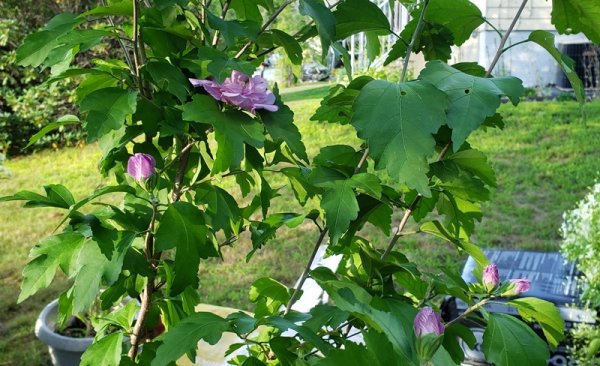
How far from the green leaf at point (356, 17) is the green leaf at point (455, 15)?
91mm

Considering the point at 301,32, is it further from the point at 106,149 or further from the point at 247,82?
the point at 106,149

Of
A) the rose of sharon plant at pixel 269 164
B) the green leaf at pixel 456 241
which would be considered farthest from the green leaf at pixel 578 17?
the green leaf at pixel 456 241

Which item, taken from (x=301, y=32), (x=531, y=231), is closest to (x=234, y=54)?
(x=301, y=32)

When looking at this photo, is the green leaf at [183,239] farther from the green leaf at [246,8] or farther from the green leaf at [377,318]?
the green leaf at [246,8]

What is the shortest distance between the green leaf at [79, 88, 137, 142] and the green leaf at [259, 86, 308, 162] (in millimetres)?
179

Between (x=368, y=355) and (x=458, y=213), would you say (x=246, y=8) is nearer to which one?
(x=458, y=213)

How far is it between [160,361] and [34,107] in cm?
655

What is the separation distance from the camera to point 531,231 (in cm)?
441

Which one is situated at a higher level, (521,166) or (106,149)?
(106,149)

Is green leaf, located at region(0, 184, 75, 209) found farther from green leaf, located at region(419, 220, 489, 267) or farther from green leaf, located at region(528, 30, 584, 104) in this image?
green leaf, located at region(528, 30, 584, 104)

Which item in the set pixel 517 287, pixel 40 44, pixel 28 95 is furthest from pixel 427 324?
pixel 28 95

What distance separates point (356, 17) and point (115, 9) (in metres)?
0.35

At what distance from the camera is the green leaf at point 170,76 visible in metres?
0.89

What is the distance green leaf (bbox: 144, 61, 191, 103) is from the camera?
0.89 meters
